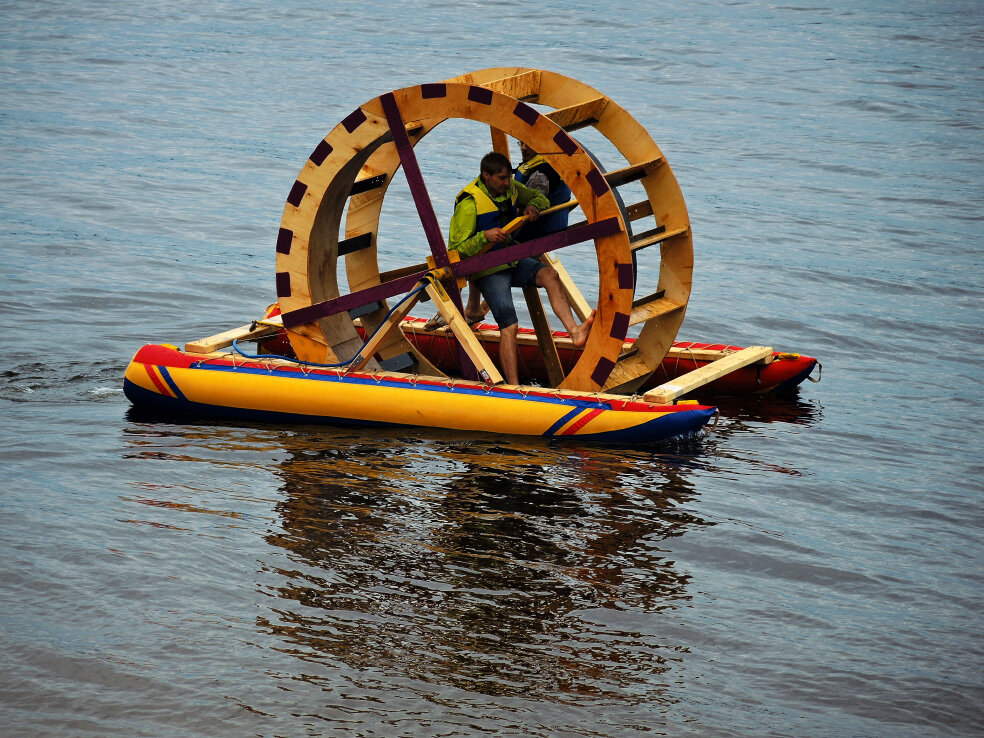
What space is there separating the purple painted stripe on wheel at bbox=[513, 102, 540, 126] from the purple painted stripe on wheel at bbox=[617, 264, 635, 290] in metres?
1.28

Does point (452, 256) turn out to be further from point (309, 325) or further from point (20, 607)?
point (20, 607)

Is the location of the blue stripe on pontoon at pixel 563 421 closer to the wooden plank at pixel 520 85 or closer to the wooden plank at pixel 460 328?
the wooden plank at pixel 460 328

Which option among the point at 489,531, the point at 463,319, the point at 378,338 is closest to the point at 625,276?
the point at 463,319

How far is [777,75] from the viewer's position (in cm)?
3133

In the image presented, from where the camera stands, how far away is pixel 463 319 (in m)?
9.79

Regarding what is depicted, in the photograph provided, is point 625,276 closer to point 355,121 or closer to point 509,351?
point 509,351

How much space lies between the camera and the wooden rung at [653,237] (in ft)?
31.6

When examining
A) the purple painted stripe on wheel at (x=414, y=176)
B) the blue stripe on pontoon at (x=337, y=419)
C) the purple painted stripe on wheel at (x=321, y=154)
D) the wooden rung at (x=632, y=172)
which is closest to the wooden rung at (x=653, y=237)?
the wooden rung at (x=632, y=172)

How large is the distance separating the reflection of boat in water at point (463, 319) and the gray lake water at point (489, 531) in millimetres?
282

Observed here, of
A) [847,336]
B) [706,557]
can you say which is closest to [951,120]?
[847,336]

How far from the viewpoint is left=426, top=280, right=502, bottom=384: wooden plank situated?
380 inches

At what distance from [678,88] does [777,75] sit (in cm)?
331

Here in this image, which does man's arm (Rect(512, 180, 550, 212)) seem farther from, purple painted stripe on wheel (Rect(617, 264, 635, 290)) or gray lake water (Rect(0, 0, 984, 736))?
gray lake water (Rect(0, 0, 984, 736))

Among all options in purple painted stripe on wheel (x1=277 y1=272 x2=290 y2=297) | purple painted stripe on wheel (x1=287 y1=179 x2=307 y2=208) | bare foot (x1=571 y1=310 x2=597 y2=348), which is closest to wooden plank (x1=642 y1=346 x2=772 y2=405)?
bare foot (x1=571 y1=310 x2=597 y2=348)
